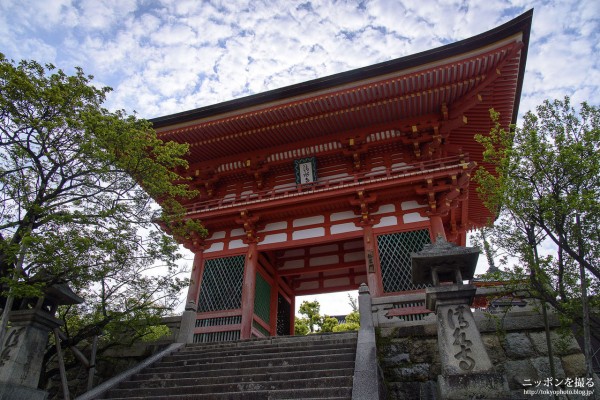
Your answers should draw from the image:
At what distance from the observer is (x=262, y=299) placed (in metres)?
12.6

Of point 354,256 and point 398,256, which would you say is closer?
Answer: point 398,256

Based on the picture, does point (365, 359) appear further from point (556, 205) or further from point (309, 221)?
point (309, 221)

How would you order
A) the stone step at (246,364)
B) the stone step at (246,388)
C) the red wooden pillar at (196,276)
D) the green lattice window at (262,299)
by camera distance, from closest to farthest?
the stone step at (246,388) < the stone step at (246,364) < the red wooden pillar at (196,276) < the green lattice window at (262,299)

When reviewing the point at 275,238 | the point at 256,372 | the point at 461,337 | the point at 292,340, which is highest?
the point at 275,238

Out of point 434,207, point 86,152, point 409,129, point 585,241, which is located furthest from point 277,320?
point 585,241

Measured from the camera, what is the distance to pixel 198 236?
12586 mm

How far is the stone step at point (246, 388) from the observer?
5980 millimetres

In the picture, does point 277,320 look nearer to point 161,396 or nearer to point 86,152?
point 161,396

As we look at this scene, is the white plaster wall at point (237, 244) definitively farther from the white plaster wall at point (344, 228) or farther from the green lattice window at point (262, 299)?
the white plaster wall at point (344, 228)

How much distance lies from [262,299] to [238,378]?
5.78 m

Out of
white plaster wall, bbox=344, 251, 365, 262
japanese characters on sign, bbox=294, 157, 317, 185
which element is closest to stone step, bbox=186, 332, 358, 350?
japanese characters on sign, bbox=294, 157, 317, 185

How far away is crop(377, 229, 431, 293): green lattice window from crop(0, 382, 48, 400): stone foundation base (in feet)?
25.6

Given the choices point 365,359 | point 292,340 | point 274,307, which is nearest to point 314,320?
point 274,307

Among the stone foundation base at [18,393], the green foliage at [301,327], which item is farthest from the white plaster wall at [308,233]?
the green foliage at [301,327]
